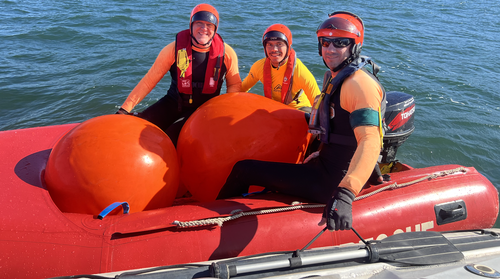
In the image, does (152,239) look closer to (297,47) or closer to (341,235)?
(341,235)

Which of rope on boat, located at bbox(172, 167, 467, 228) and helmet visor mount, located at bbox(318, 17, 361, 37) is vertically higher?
helmet visor mount, located at bbox(318, 17, 361, 37)

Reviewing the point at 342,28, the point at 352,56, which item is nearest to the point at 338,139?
the point at 352,56

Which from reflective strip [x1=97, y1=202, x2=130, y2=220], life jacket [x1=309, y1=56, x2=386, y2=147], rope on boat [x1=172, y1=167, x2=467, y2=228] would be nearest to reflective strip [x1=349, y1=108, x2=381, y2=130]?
life jacket [x1=309, y1=56, x2=386, y2=147]

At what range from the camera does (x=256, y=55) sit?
26.5ft

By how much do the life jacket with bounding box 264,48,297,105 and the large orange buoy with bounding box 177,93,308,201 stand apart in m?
0.86

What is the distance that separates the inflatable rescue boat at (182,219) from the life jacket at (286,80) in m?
0.86

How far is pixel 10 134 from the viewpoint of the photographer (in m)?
2.79

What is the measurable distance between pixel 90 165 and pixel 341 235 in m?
1.66

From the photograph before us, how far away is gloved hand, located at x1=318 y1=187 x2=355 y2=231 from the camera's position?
6.24 feet

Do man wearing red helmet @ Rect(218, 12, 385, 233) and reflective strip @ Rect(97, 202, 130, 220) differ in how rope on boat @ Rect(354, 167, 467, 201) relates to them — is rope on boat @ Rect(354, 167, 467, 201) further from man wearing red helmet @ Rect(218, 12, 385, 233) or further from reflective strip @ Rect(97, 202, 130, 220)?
reflective strip @ Rect(97, 202, 130, 220)

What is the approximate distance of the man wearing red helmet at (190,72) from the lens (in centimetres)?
324

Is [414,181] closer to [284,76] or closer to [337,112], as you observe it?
[337,112]

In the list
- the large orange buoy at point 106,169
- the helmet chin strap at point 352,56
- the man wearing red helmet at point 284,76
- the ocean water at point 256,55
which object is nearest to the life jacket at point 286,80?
the man wearing red helmet at point 284,76

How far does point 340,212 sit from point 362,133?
1.56ft
